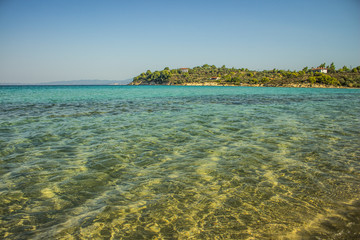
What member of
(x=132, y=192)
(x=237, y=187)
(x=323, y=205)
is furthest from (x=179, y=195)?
(x=323, y=205)

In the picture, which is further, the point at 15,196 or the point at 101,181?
the point at 101,181

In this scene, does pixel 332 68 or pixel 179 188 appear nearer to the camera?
Answer: pixel 179 188

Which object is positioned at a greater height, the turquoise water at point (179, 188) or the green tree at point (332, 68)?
the green tree at point (332, 68)

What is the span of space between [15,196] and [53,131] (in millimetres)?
5490

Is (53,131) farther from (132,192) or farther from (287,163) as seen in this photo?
(287,163)

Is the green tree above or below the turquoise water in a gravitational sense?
above

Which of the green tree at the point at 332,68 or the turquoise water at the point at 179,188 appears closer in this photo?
the turquoise water at the point at 179,188

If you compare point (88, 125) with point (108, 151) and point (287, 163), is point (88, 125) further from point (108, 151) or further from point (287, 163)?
point (287, 163)

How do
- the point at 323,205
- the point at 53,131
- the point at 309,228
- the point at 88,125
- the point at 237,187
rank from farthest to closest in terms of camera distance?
1. the point at 88,125
2. the point at 53,131
3. the point at 237,187
4. the point at 323,205
5. the point at 309,228

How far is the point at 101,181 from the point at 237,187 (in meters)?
2.67

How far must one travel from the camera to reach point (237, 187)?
3852 millimetres

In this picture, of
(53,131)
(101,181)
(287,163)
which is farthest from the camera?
(53,131)

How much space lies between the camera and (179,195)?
11.8 ft

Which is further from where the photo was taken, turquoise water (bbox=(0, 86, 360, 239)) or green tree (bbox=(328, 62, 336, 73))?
green tree (bbox=(328, 62, 336, 73))
